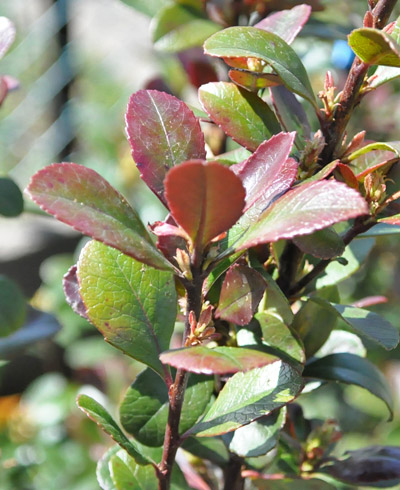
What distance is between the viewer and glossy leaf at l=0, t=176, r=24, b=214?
779 millimetres

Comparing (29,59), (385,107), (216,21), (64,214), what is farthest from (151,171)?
(29,59)

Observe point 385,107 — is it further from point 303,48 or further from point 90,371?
point 90,371

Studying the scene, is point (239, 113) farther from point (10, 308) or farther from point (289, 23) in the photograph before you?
point (10, 308)

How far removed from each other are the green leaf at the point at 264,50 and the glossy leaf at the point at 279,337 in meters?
0.19

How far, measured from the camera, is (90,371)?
1.59 m

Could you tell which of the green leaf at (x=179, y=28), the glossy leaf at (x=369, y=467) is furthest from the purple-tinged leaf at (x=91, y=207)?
the green leaf at (x=179, y=28)

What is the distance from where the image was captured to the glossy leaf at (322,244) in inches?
21.8

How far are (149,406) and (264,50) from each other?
344 millimetres

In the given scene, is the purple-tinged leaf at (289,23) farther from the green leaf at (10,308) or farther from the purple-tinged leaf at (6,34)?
the green leaf at (10,308)

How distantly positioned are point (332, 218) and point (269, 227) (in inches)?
1.9

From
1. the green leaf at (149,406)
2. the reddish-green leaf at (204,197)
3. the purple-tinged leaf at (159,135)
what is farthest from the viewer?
the green leaf at (149,406)

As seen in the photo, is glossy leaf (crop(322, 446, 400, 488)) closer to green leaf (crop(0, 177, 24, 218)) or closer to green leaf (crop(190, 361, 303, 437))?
green leaf (crop(190, 361, 303, 437))

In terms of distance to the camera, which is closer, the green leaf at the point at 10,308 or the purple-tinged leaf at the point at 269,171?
the purple-tinged leaf at the point at 269,171

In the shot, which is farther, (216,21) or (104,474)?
(216,21)
